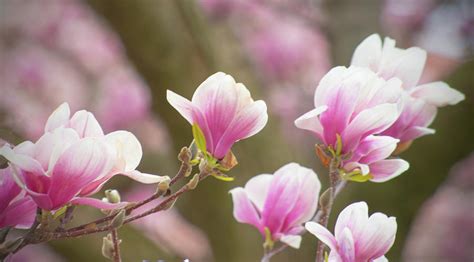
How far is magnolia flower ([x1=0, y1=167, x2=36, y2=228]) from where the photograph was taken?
0.34m

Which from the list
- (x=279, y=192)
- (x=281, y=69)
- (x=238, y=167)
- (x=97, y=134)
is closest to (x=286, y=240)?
(x=279, y=192)

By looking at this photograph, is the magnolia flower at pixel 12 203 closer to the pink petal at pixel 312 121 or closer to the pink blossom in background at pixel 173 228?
the pink petal at pixel 312 121

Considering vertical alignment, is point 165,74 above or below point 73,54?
above

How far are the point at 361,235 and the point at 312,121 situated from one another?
0.24ft

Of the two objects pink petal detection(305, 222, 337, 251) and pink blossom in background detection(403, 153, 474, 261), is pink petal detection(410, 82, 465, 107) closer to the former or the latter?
pink petal detection(305, 222, 337, 251)

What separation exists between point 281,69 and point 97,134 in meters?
1.55

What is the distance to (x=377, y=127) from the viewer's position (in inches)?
14.3

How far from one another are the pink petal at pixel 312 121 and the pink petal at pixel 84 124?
0.12m

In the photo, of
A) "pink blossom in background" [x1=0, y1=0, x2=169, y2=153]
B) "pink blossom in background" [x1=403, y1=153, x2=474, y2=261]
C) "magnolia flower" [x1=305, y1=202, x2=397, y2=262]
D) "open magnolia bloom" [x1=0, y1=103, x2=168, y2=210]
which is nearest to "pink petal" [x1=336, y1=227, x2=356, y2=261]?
"magnolia flower" [x1=305, y1=202, x2=397, y2=262]

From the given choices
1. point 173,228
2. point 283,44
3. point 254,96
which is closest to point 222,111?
point 254,96

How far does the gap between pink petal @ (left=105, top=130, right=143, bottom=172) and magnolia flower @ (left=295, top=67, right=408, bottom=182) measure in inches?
3.8

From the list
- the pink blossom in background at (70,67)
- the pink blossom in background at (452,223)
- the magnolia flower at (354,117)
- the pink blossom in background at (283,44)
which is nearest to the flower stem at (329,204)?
the magnolia flower at (354,117)

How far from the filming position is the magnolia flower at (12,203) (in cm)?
34

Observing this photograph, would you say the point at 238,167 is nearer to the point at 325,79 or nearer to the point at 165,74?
the point at 165,74
